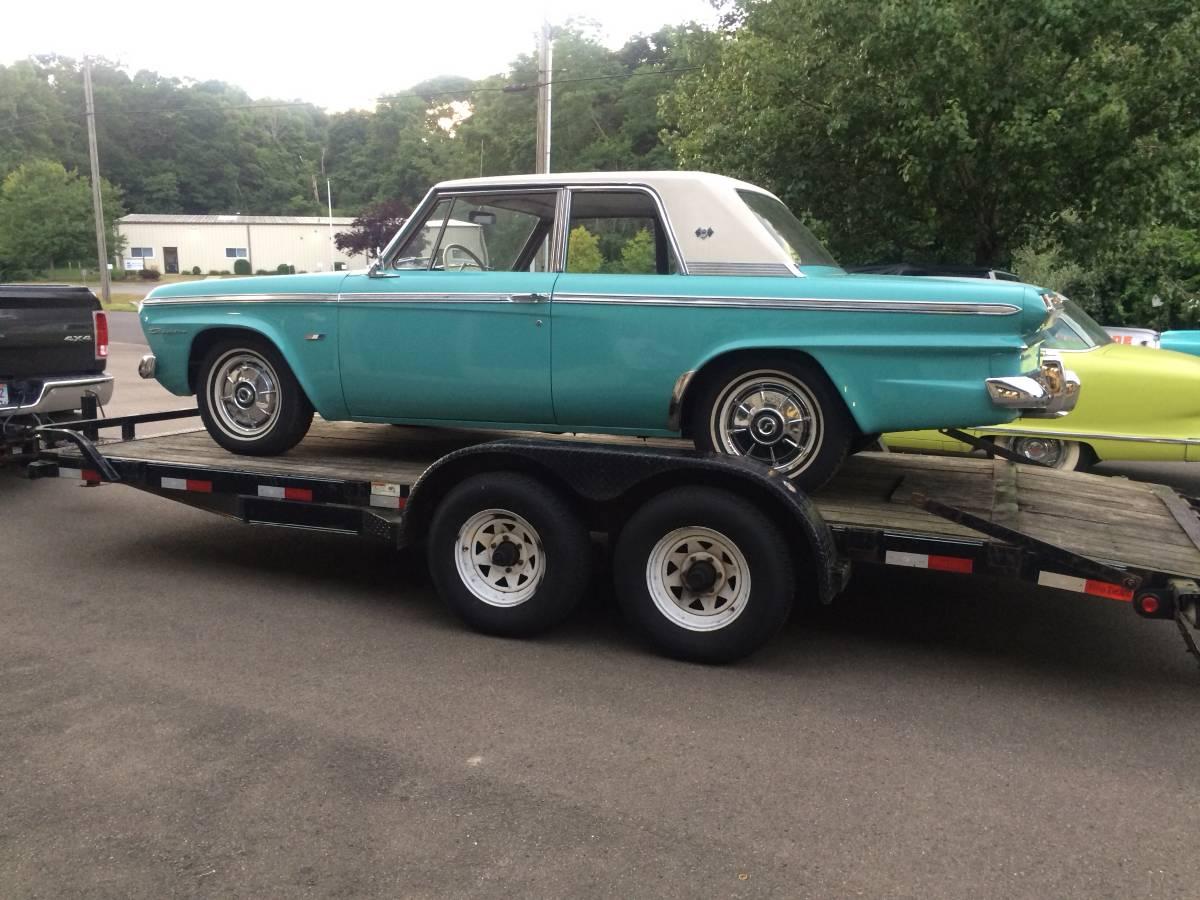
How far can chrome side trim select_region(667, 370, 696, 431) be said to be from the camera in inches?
200

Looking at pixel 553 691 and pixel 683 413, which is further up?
pixel 683 413

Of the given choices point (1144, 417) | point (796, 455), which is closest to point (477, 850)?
point (796, 455)

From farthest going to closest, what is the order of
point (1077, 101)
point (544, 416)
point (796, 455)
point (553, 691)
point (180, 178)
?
point (180, 178)
point (1077, 101)
point (544, 416)
point (796, 455)
point (553, 691)

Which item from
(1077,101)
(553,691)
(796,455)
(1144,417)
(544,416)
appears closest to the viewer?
(553,691)

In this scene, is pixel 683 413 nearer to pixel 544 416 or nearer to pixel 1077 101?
pixel 544 416

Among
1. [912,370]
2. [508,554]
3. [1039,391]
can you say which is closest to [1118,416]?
[1039,391]

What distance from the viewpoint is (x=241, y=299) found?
605 centimetres

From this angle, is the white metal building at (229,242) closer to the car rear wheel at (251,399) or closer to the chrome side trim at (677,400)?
the car rear wheel at (251,399)

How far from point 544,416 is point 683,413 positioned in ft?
2.44

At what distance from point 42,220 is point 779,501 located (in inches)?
2239

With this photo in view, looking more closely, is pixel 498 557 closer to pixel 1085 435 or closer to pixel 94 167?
pixel 1085 435

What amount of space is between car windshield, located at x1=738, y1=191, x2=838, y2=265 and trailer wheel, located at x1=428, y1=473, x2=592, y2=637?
1778mm

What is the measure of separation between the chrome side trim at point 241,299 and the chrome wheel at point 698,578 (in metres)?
2.42

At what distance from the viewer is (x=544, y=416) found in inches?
216
